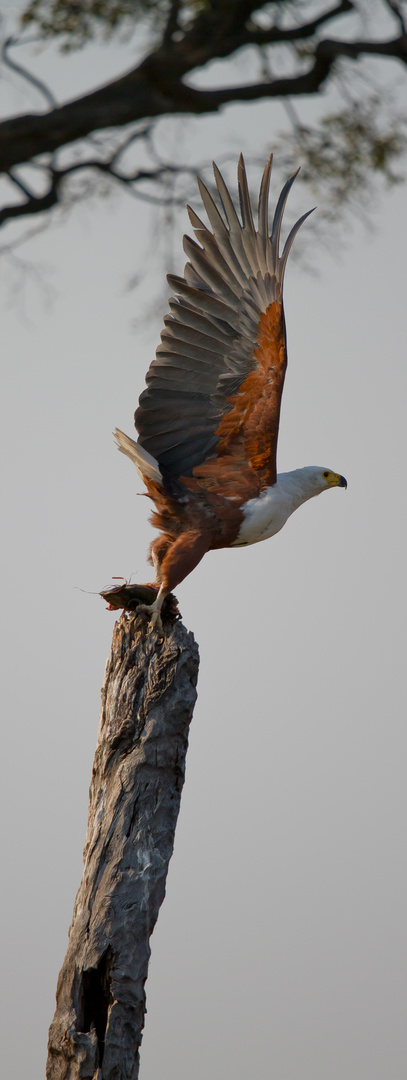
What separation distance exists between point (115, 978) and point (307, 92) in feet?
24.6

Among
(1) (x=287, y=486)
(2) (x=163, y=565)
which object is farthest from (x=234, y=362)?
(2) (x=163, y=565)

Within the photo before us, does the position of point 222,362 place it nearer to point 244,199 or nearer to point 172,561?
point 244,199

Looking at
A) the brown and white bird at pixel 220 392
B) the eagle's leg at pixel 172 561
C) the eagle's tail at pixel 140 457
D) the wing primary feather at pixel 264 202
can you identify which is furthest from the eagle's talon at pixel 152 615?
the wing primary feather at pixel 264 202

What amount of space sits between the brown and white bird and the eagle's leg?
1 centimetres

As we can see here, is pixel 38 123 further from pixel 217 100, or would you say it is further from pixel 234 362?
pixel 234 362

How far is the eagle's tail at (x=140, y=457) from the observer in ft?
13.3

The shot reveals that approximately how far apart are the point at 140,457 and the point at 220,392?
51 cm

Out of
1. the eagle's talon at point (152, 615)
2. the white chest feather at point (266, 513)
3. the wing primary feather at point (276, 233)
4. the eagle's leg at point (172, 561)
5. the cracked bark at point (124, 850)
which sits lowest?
the cracked bark at point (124, 850)

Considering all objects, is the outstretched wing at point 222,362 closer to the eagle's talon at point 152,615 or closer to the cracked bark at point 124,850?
the eagle's talon at point 152,615

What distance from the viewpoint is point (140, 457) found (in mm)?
4070

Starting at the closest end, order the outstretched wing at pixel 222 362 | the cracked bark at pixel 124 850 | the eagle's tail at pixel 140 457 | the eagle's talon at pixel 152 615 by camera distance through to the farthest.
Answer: the cracked bark at pixel 124 850 → the eagle's talon at pixel 152 615 → the eagle's tail at pixel 140 457 → the outstretched wing at pixel 222 362

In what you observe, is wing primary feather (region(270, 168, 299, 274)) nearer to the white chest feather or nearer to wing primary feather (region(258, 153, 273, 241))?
wing primary feather (region(258, 153, 273, 241))

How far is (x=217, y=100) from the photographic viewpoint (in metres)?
8.04

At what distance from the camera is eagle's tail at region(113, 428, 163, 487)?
13.3ft
